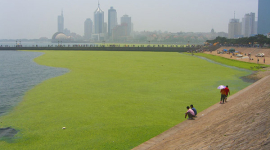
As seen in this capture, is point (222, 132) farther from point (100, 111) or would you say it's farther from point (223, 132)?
point (100, 111)

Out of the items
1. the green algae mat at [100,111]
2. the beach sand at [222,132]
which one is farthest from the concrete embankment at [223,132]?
Answer: the green algae mat at [100,111]

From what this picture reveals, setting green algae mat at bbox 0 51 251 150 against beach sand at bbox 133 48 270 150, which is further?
green algae mat at bbox 0 51 251 150

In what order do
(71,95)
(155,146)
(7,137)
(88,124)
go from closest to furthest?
(155,146)
(7,137)
(88,124)
(71,95)

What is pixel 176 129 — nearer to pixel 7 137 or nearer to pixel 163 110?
pixel 163 110

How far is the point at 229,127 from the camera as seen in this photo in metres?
8.30

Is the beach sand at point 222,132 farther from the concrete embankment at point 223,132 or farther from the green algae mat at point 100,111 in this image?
the green algae mat at point 100,111

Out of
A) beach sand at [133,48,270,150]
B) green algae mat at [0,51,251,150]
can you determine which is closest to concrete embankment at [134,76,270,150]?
beach sand at [133,48,270,150]

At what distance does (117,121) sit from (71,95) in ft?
18.2

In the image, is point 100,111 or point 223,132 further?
point 100,111

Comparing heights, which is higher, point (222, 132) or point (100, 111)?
point (222, 132)

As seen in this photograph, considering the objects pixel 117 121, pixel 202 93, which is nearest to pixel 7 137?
pixel 117 121

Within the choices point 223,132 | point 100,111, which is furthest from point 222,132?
point 100,111

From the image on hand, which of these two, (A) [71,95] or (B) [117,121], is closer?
(B) [117,121]

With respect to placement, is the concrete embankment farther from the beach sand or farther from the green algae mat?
the green algae mat
